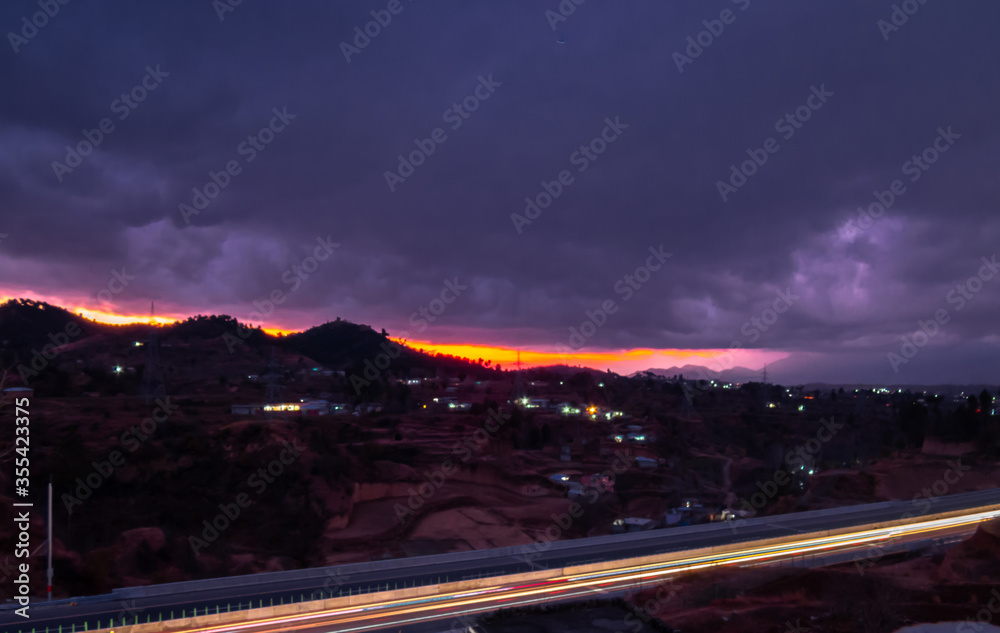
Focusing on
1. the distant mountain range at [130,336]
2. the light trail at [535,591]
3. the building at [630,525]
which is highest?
the distant mountain range at [130,336]

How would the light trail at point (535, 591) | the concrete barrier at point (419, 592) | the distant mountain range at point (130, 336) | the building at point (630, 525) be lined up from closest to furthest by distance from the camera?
the concrete barrier at point (419, 592) → the light trail at point (535, 591) → the building at point (630, 525) → the distant mountain range at point (130, 336)

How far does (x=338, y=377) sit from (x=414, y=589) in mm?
112300

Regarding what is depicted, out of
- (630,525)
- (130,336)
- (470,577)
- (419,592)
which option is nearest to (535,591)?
(470,577)

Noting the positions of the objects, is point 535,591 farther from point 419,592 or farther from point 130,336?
point 130,336

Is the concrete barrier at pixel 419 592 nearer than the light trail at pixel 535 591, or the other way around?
the concrete barrier at pixel 419 592

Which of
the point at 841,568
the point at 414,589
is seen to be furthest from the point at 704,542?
the point at 414,589

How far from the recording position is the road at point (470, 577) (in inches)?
889

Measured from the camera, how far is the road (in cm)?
2258

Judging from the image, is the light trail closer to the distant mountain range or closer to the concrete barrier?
the concrete barrier

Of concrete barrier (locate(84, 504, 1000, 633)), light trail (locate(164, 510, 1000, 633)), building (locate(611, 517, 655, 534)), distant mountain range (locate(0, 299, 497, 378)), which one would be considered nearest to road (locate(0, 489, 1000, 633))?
light trail (locate(164, 510, 1000, 633))

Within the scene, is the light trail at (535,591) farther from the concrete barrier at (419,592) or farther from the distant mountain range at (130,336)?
the distant mountain range at (130,336)

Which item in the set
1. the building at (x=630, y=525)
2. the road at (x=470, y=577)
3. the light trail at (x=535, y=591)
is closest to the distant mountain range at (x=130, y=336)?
the building at (x=630, y=525)

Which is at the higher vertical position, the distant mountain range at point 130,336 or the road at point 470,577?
the distant mountain range at point 130,336

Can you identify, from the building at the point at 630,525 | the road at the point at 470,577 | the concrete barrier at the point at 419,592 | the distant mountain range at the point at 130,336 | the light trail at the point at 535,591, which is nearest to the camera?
the concrete barrier at the point at 419,592
